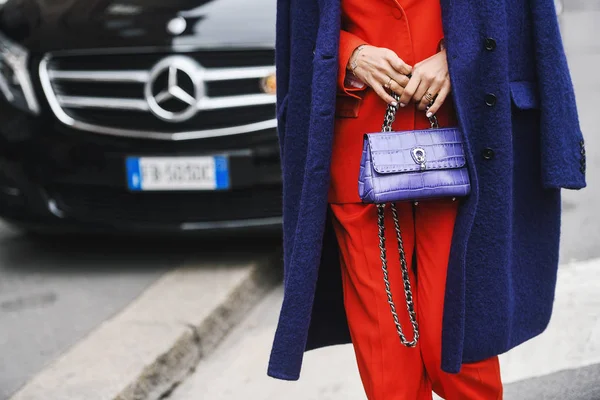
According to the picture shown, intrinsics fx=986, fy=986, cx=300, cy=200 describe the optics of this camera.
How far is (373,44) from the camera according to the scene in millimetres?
2260

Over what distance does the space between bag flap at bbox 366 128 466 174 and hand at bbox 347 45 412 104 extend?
0.09 meters

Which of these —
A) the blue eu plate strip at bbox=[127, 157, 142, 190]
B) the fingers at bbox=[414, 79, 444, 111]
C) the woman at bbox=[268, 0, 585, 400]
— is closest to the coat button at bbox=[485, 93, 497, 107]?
the woman at bbox=[268, 0, 585, 400]

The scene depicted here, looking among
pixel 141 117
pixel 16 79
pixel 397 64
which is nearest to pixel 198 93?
pixel 141 117

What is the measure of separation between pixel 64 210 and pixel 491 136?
2.75 m

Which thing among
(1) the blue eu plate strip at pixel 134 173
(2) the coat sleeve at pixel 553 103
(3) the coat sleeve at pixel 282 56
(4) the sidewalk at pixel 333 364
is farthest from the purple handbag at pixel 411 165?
(1) the blue eu plate strip at pixel 134 173

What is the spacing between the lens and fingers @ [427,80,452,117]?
2.22 metres

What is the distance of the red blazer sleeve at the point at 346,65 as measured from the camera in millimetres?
2256

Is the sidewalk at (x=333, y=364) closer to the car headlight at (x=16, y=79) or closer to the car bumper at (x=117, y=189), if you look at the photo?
the car bumper at (x=117, y=189)

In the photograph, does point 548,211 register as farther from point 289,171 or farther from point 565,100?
point 289,171

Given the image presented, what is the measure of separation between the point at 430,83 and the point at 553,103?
1.05 ft

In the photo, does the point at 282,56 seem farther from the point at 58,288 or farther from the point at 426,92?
the point at 58,288

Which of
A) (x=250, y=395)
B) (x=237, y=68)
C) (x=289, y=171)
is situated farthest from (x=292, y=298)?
(x=237, y=68)

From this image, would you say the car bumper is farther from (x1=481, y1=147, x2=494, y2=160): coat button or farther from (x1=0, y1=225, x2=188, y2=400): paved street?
(x1=481, y1=147, x2=494, y2=160): coat button

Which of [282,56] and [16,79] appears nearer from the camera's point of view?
[282,56]
